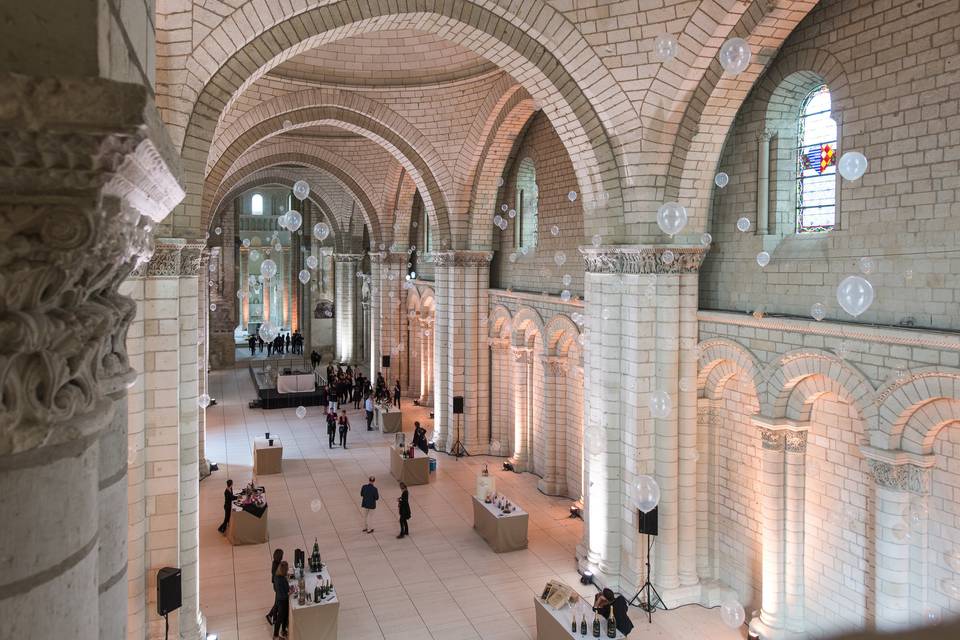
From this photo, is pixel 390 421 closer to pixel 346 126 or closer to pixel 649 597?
pixel 346 126

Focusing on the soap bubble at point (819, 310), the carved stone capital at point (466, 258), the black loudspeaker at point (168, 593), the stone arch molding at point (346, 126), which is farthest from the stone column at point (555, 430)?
the black loudspeaker at point (168, 593)

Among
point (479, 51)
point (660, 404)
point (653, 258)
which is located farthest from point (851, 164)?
point (479, 51)

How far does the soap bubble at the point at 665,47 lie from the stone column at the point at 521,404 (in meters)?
9.05

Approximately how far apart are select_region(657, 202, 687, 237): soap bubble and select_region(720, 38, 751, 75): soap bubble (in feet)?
6.43

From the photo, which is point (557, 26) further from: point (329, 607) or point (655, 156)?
point (329, 607)

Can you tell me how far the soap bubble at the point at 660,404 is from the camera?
10.8 meters

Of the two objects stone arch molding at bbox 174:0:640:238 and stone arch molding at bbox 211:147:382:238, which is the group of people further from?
stone arch molding at bbox 174:0:640:238

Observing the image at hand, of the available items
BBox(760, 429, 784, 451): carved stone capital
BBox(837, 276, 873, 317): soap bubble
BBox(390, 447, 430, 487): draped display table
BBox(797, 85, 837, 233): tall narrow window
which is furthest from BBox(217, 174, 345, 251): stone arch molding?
BBox(837, 276, 873, 317): soap bubble

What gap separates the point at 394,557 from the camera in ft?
42.5

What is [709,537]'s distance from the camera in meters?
11.7

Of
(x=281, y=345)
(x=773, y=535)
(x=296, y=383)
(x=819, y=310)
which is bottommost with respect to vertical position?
(x=773, y=535)

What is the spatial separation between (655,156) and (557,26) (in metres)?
2.45

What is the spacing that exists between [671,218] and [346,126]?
1110 centimetres

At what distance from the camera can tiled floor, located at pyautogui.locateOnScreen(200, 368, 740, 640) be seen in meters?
10.6
